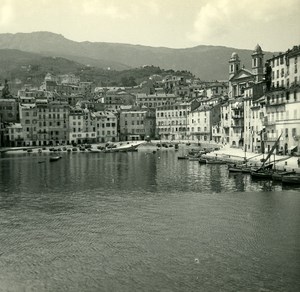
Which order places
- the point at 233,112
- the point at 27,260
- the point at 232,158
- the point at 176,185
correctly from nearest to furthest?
the point at 27,260 → the point at 176,185 → the point at 232,158 → the point at 233,112

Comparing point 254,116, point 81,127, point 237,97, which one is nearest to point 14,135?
point 81,127

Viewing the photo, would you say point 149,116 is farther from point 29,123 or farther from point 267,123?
point 267,123

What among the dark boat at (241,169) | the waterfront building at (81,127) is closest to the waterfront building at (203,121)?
the waterfront building at (81,127)

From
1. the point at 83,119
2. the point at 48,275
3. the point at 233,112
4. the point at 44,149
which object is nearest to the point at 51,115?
the point at 83,119

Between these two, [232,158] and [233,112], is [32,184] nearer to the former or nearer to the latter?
[232,158]

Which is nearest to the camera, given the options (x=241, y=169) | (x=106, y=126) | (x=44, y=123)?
(x=241, y=169)

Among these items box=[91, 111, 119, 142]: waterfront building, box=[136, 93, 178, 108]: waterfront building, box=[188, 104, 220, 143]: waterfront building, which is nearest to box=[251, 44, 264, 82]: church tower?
box=[188, 104, 220, 143]: waterfront building

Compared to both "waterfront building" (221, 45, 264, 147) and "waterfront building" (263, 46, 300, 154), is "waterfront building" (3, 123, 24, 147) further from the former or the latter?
"waterfront building" (263, 46, 300, 154)
